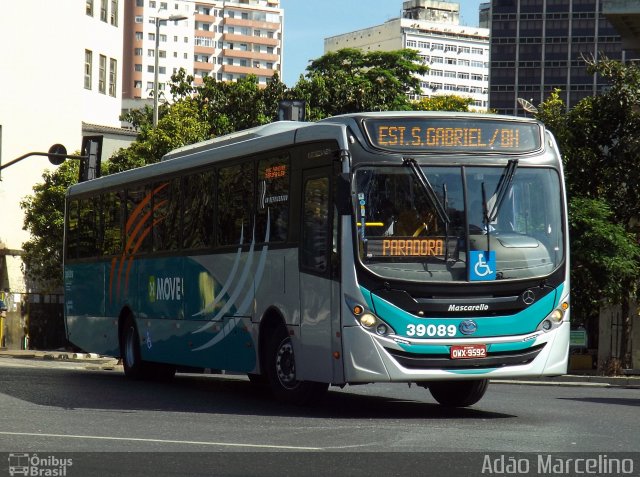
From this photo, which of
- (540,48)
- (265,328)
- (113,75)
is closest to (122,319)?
(265,328)

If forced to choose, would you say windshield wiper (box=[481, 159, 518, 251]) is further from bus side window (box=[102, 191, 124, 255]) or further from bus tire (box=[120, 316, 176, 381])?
bus side window (box=[102, 191, 124, 255])

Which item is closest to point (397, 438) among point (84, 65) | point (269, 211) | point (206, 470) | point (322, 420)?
point (322, 420)

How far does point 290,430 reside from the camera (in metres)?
13.4

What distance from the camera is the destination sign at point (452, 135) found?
50.0ft

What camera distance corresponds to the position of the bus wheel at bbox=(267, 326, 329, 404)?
52.9 ft

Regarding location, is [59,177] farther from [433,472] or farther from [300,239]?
[433,472]

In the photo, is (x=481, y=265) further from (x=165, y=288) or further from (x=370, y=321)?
(x=165, y=288)

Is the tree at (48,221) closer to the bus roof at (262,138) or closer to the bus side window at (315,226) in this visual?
the bus roof at (262,138)

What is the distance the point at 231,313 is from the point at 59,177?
31.9 metres

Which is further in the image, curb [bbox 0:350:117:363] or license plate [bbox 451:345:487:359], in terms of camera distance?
curb [bbox 0:350:117:363]

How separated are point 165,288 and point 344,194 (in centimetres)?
647

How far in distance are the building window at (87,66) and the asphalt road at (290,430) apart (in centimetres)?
3946

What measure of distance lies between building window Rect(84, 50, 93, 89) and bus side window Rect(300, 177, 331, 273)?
4404cm

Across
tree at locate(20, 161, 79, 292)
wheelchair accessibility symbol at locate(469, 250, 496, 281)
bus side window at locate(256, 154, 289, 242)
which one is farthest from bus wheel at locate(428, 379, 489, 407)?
tree at locate(20, 161, 79, 292)
